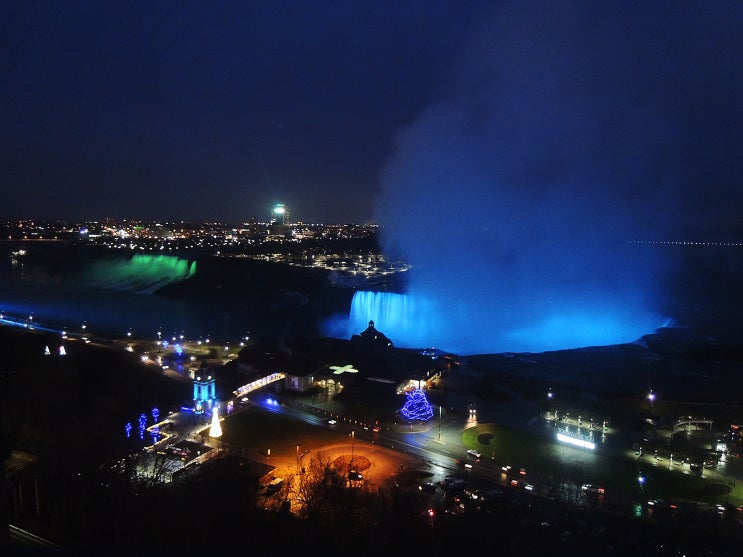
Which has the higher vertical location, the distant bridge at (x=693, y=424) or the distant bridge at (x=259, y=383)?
the distant bridge at (x=693, y=424)

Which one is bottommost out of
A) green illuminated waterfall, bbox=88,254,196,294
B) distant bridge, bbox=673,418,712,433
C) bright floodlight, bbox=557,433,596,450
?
green illuminated waterfall, bbox=88,254,196,294

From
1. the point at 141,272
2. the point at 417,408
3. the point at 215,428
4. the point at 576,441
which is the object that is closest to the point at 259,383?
the point at 215,428

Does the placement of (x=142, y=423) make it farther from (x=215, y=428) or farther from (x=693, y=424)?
(x=693, y=424)

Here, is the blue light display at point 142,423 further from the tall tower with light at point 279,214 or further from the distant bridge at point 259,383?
the tall tower with light at point 279,214

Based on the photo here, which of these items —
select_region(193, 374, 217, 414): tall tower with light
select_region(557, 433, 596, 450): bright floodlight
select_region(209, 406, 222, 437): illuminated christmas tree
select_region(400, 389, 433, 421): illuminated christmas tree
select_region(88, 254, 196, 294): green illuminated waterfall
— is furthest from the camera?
select_region(88, 254, 196, 294): green illuminated waterfall

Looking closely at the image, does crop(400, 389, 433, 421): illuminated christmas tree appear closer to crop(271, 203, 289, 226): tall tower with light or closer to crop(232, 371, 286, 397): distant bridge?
crop(232, 371, 286, 397): distant bridge

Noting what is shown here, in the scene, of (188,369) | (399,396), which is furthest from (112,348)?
(399,396)

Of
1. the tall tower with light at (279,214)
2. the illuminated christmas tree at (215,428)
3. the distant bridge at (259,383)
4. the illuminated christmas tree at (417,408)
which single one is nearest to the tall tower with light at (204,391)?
the distant bridge at (259,383)

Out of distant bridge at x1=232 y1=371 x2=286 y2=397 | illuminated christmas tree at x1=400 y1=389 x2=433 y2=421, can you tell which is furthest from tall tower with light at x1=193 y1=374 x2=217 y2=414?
illuminated christmas tree at x1=400 y1=389 x2=433 y2=421
